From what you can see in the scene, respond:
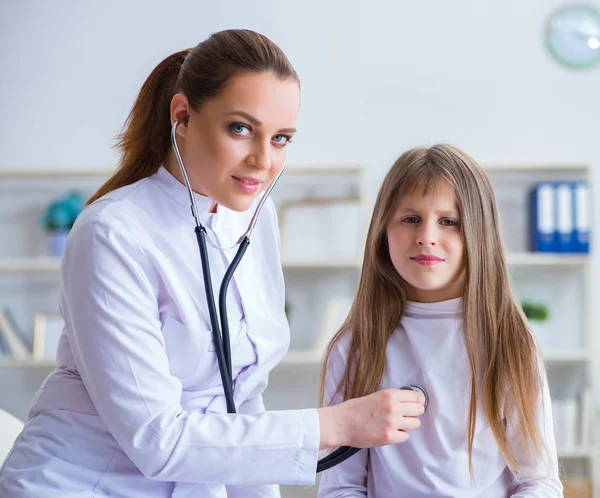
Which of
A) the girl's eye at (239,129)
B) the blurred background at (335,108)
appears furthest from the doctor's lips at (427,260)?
the blurred background at (335,108)

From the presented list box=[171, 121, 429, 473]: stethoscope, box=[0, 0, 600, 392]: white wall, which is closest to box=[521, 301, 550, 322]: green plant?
box=[0, 0, 600, 392]: white wall

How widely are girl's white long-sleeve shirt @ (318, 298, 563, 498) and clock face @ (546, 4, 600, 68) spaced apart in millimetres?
2873

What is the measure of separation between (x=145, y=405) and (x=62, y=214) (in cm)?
277

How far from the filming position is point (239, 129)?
119cm

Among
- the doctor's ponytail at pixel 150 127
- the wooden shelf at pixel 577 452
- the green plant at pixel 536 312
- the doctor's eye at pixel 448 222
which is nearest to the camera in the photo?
the doctor's ponytail at pixel 150 127

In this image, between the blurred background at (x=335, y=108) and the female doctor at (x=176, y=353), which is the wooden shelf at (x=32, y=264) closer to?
the blurred background at (x=335, y=108)

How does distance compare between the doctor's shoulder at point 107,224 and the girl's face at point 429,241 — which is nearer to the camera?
the doctor's shoulder at point 107,224

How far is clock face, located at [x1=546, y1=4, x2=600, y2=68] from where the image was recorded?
12.9 feet

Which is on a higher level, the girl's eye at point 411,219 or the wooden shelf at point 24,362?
the girl's eye at point 411,219

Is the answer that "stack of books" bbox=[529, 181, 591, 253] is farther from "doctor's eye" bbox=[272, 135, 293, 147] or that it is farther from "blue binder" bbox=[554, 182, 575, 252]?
"doctor's eye" bbox=[272, 135, 293, 147]

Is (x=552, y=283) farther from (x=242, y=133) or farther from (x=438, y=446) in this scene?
(x=242, y=133)

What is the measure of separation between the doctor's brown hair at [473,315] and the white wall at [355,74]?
2.45 meters

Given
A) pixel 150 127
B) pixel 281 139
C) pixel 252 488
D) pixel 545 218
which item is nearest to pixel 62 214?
pixel 545 218

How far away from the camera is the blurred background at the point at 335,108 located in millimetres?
3932
